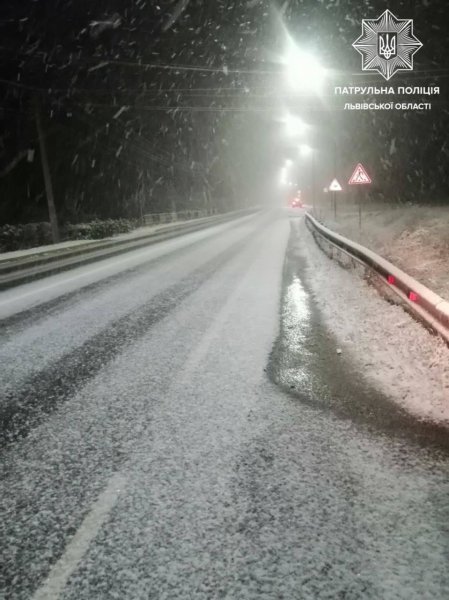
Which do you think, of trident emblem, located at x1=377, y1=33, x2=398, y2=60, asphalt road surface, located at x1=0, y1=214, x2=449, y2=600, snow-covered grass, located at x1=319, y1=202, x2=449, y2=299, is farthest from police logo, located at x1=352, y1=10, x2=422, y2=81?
asphalt road surface, located at x1=0, y1=214, x2=449, y2=600

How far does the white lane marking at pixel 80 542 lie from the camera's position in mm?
1845

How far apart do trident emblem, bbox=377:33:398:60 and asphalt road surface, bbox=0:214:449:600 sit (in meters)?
30.1

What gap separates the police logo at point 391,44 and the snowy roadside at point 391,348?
27.3 m

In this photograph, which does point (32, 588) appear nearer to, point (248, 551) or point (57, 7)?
point (248, 551)

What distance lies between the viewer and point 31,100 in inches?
858

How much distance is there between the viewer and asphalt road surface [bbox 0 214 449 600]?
75.4 inches

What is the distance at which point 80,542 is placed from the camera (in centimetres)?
211

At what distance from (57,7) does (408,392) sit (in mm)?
25511

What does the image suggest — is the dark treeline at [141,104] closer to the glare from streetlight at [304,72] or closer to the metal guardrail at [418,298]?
the glare from streetlight at [304,72]

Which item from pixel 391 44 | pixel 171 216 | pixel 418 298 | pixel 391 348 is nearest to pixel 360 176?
pixel 418 298

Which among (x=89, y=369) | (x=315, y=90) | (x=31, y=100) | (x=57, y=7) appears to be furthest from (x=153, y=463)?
Answer: (x=315, y=90)

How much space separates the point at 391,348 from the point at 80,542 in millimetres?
3906

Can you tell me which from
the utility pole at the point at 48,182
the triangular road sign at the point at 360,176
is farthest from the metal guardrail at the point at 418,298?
the utility pole at the point at 48,182

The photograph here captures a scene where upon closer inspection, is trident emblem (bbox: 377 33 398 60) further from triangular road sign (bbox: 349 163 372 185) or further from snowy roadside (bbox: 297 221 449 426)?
snowy roadside (bbox: 297 221 449 426)
